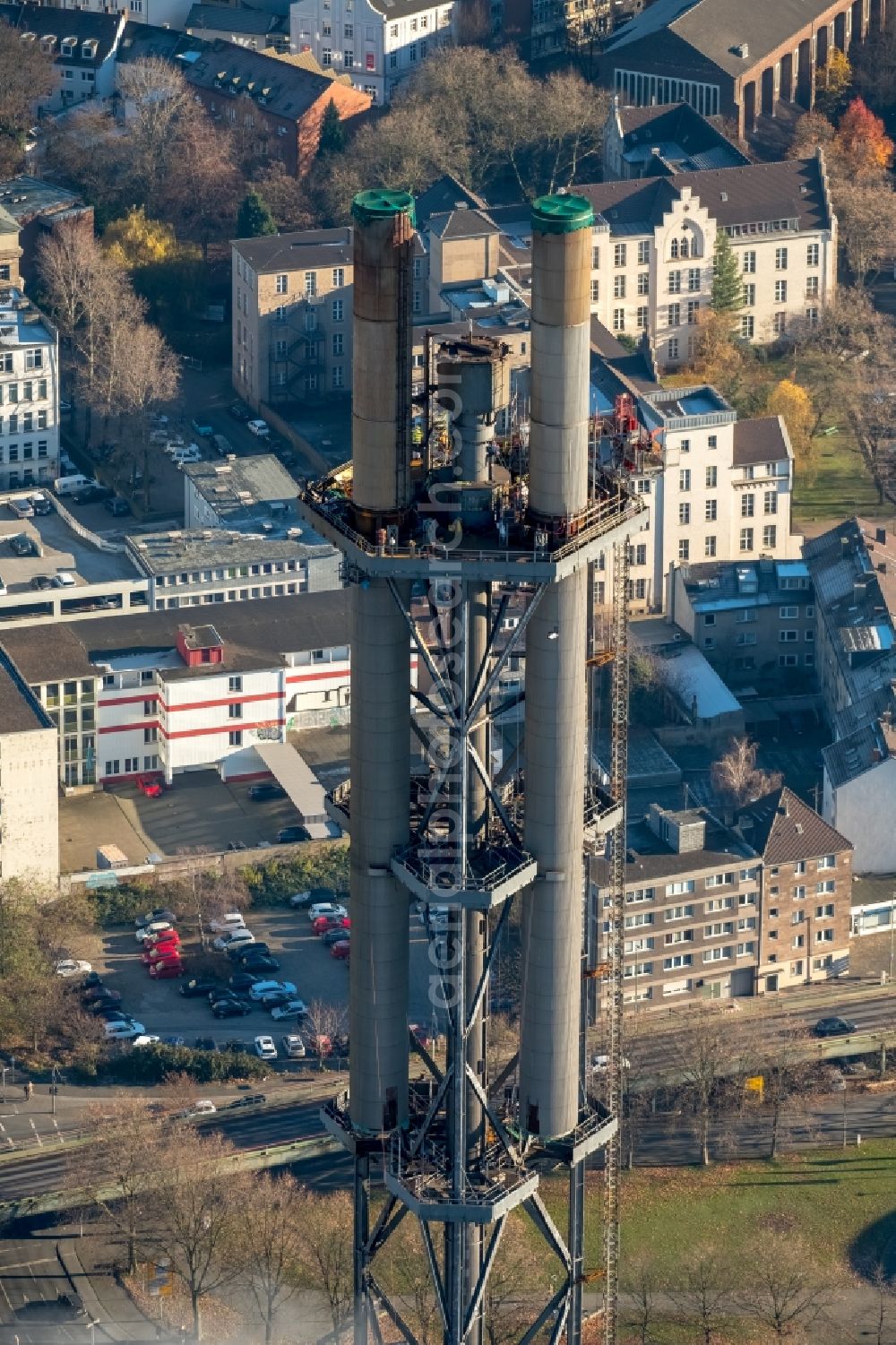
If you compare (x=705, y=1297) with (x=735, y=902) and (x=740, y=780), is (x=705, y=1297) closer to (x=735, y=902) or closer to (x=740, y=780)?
(x=735, y=902)

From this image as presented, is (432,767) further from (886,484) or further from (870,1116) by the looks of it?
(886,484)

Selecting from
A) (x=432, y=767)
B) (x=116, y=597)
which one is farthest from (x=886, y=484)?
(x=432, y=767)

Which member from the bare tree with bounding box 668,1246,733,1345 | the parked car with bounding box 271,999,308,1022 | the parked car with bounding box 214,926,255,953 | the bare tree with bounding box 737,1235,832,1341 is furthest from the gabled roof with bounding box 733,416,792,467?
the bare tree with bounding box 668,1246,733,1345

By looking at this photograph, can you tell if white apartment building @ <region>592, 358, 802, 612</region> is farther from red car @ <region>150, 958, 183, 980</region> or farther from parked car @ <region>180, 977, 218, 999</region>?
parked car @ <region>180, 977, 218, 999</region>

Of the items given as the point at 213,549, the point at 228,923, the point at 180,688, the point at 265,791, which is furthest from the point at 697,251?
the point at 228,923

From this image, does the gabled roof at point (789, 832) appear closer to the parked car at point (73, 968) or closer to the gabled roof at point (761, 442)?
the parked car at point (73, 968)

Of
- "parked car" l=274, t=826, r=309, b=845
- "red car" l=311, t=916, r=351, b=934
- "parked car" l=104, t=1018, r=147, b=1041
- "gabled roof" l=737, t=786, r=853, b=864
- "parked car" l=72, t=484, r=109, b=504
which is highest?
"parked car" l=72, t=484, r=109, b=504
